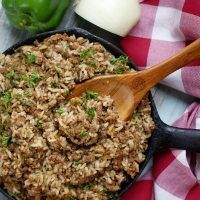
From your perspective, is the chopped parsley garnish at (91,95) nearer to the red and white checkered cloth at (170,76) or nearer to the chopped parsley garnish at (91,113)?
the chopped parsley garnish at (91,113)

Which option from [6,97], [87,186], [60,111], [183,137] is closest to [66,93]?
[60,111]

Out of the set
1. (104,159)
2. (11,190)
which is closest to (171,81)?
(104,159)

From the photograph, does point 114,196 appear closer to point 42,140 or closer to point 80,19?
point 42,140

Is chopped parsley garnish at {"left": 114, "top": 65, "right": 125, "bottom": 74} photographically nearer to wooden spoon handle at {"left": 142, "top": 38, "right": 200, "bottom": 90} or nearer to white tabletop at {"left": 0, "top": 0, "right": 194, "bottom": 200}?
wooden spoon handle at {"left": 142, "top": 38, "right": 200, "bottom": 90}

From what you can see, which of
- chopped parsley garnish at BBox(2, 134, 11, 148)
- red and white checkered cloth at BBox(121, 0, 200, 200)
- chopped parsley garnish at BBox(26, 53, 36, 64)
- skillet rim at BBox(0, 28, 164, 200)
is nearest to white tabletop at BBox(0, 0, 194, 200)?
red and white checkered cloth at BBox(121, 0, 200, 200)

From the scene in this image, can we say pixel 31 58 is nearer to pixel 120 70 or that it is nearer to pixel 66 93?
pixel 66 93

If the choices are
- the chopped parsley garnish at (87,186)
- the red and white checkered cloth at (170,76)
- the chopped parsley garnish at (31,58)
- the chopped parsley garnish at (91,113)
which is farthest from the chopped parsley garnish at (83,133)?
the red and white checkered cloth at (170,76)
